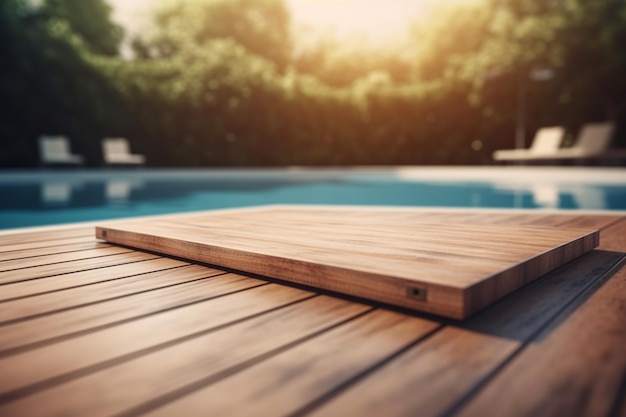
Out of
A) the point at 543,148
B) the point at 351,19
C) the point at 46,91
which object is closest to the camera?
the point at 46,91

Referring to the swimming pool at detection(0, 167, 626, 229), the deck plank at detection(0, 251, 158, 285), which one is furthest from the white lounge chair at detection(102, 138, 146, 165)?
the deck plank at detection(0, 251, 158, 285)

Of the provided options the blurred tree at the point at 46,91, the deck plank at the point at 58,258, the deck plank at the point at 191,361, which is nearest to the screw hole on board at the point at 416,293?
the deck plank at the point at 191,361

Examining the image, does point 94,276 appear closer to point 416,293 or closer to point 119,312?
point 119,312

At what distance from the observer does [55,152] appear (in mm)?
10344

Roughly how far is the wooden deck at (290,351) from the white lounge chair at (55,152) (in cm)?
967

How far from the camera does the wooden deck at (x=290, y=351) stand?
810 mm

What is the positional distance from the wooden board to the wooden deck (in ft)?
0.16

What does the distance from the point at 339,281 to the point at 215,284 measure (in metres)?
0.41

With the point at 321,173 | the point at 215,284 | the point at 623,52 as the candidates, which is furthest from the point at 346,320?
the point at 623,52

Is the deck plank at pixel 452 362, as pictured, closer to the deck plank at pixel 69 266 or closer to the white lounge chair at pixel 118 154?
the deck plank at pixel 69 266

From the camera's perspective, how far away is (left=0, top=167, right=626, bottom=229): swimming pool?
6.32 m

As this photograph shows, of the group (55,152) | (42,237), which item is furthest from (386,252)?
(55,152)

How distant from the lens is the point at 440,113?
13852mm

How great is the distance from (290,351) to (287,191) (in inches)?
292
